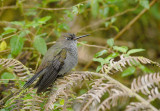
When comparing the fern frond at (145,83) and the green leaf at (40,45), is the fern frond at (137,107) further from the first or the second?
the green leaf at (40,45)

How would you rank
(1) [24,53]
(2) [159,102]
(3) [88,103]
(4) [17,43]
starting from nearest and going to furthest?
(3) [88,103]
(2) [159,102]
(4) [17,43]
(1) [24,53]

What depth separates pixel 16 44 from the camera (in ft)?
9.90

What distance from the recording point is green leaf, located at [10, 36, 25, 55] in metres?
2.99

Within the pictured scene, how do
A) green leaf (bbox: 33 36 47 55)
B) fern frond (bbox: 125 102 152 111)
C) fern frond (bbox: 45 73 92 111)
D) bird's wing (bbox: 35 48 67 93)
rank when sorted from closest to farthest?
fern frond (bbox: 125 102 152 111), fern frond (bbox: 45 73 92 111), bird's wing (bbox: 35 48 67 93), green leaf (bbox: 33 36 47 55)

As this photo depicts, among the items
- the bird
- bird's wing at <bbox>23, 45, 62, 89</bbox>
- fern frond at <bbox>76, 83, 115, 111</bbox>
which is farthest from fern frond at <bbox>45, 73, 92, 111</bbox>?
bird's wing at <bbox>23, 45, 62, 89</bbox>

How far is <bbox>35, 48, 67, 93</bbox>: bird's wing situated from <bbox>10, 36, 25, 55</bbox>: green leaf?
430 millimetres

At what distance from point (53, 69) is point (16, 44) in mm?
570

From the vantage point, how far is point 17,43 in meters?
3.02

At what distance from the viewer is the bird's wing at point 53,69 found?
2662mm

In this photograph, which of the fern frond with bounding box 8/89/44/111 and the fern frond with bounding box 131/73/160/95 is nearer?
the fern frond with bounding box 131/73/160/95

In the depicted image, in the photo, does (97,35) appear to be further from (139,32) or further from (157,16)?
(157,16)

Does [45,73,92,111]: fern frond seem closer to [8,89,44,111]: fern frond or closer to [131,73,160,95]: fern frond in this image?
[8,89,44,111]: fern frond

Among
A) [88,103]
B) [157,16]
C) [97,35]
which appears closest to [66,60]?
[88,103]

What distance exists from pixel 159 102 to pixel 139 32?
4.09m
